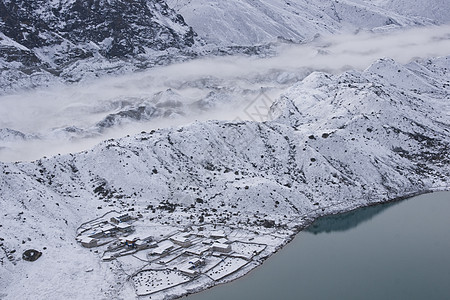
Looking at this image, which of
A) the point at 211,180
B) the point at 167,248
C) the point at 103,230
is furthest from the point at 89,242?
the point at 211,180

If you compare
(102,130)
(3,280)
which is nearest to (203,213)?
(3,280)

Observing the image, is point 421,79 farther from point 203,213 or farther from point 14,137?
point 14,137

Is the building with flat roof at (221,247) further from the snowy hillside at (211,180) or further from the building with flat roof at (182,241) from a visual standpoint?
the snowy hillside at (211,180)

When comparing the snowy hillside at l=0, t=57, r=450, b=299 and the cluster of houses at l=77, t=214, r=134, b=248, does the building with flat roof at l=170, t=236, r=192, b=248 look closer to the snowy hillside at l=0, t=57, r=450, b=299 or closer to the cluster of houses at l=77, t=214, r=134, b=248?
the snowy hillside at l=0, t=57, r=450, b=299

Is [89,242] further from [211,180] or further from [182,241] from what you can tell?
[211,180]

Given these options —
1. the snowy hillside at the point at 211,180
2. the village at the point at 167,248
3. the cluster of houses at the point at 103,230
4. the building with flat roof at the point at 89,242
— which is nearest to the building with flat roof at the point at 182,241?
the village at the point at 167,248

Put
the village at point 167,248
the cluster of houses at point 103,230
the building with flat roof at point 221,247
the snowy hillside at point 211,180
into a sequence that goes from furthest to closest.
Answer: the cluster of houses at point 103,230 < the building with flat roof at point 221,247 < the snowy hillside at point 211,180 < the village at point 167,248
